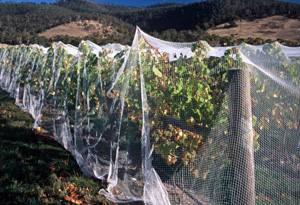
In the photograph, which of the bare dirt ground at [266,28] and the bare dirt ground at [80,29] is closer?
the bare dirt ground at [266,28]

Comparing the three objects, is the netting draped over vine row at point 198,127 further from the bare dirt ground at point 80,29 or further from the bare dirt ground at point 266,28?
the bare dirt ground at point 80,29

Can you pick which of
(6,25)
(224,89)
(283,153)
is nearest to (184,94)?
(224,89)

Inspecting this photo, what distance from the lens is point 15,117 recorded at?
5645 millimetres

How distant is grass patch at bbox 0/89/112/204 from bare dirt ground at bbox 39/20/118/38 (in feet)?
122

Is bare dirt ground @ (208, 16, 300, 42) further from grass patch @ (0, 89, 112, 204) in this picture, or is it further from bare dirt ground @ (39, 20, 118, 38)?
grass patch @ (0, 89, 112, 204)

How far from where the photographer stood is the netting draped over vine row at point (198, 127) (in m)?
1.97

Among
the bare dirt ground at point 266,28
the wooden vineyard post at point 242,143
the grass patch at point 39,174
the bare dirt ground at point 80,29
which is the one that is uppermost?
the bare dirt ground at point 80,29

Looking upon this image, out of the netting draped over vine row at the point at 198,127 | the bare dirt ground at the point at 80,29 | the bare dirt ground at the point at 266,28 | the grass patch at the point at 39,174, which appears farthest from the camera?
the bare dirt ground at the point at 80,29

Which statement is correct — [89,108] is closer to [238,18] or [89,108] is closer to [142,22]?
[238,18]

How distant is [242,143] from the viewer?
2004 millimetres

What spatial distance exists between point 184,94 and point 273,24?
1247 inches

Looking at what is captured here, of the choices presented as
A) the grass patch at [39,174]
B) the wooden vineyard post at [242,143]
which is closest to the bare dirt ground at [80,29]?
the grass patch at [39,174]

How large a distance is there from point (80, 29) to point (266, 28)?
91.6 feet

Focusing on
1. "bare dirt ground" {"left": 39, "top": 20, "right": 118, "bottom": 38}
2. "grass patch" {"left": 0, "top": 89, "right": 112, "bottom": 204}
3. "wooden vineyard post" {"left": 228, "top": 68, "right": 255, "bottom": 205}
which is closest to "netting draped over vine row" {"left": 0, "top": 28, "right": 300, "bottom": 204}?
"wooden vineyard post" {"left": 228, "top": 68, "right": 255, "bottom": 205}
